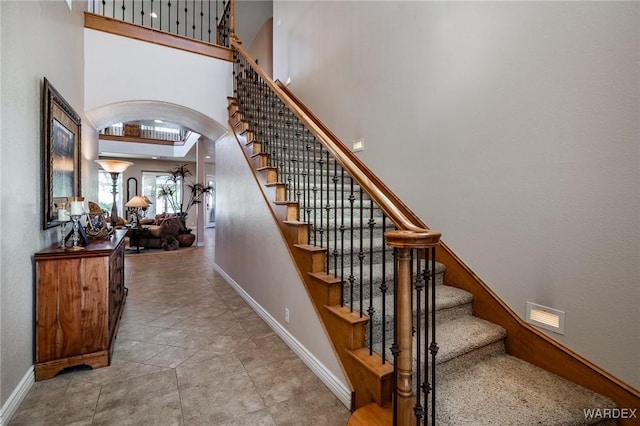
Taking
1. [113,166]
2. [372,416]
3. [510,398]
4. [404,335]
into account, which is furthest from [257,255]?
[113,166]

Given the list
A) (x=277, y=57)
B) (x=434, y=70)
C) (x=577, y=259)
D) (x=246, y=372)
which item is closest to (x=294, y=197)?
(x=246, y=372)

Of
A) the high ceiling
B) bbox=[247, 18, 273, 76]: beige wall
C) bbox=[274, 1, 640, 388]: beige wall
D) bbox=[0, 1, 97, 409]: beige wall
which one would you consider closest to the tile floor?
bbox=[0, 1, 97, 409]: beige wall

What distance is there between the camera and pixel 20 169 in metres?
1.85

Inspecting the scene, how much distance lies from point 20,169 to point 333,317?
217 centimetres

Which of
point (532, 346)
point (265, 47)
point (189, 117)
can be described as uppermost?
point (265, 47)

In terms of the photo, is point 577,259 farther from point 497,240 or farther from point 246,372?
point 246,372

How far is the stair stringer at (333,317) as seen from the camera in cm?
165

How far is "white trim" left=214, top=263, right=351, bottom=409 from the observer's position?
6.22 feet

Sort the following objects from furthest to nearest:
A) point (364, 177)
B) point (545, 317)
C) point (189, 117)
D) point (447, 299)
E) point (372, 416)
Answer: point (189, 117), point (447, 299), point (545, 317), point (364, 177), point (372, 416)

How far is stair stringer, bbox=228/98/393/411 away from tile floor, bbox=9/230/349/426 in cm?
26

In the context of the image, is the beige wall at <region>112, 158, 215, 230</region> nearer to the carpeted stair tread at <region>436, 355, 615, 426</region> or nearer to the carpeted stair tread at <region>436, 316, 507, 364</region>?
the carpeted stair tread at <region>436, 316, 507, 364</region>

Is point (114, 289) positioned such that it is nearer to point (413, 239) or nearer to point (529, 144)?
point (413, 239)

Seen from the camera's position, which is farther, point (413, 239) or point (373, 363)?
point (373, 363)

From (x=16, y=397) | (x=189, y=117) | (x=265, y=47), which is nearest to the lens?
(x=16, y=397)
